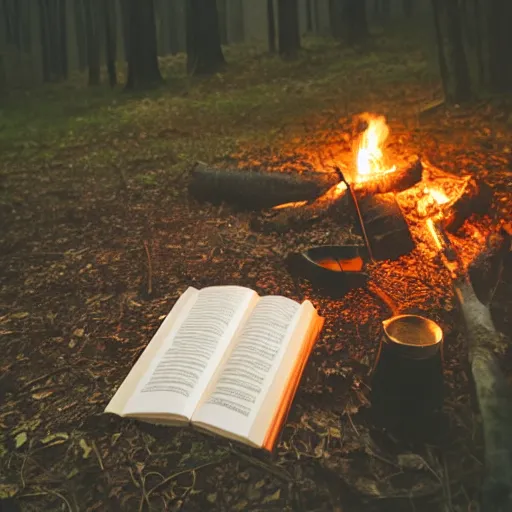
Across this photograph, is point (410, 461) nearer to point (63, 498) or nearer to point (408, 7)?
point (63, 498)

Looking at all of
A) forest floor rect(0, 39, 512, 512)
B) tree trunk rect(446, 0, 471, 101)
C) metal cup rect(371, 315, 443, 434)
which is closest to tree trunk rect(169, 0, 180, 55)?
forest floor rect(0, 39, 512, 512)

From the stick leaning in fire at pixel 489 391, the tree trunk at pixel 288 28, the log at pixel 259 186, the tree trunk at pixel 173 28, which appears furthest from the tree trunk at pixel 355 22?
the stick leaning in fire at pixel 489 391

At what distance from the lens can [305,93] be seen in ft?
25.7

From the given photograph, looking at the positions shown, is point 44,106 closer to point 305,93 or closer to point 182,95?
point 182,95

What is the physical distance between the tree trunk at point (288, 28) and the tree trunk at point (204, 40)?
4.53 feet

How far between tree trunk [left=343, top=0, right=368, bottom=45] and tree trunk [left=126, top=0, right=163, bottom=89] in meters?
4.28

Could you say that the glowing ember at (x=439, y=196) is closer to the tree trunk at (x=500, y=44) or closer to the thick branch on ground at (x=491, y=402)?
the thick branch on ground at (x=491, y=402)

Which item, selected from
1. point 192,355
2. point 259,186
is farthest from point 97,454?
point 259,186

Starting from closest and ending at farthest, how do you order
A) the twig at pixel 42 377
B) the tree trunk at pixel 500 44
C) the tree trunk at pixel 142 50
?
1. the twig at pixel 42 377
2. the tree trunk at pixel 500 44
3. the tree trunk at pixel 142 50

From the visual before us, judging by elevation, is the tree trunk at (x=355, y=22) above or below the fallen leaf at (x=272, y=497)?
above

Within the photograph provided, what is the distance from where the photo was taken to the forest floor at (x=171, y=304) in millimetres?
1957

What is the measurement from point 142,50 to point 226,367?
26.8 ft

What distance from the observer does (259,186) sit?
4.00 meters

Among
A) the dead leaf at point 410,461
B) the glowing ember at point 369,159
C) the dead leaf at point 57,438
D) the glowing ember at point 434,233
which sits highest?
the glowing ember at point 369,159
